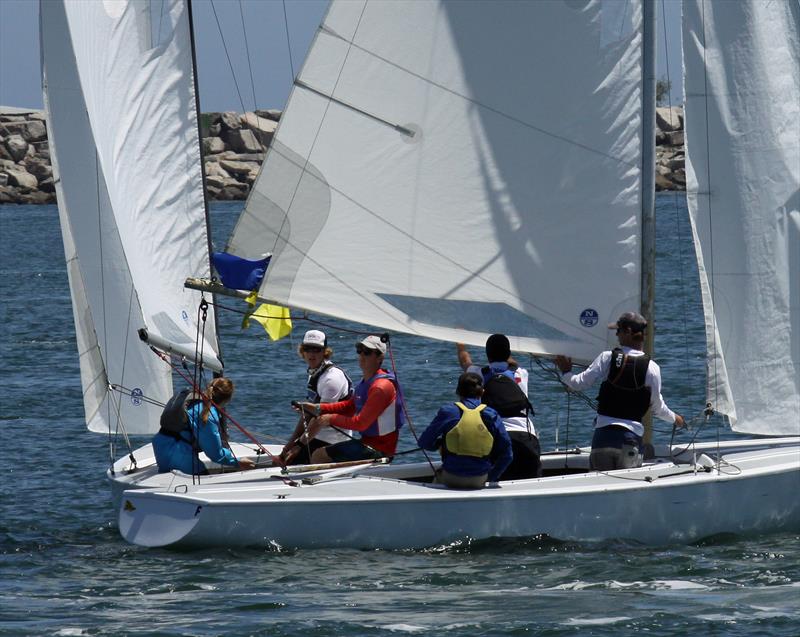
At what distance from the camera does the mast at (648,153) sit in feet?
33.3

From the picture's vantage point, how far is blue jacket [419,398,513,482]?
31.8 ft

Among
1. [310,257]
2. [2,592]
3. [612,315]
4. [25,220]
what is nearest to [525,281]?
[612,315]

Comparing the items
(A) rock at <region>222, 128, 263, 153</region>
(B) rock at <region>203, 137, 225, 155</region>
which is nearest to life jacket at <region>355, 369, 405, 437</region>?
(A) rock at <region>222, 128, 263, 153</region>

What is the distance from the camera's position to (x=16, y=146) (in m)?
88.4

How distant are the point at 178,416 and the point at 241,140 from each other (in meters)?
77.0

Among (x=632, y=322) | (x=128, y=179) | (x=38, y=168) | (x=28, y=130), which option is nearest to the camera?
(x=632, y=322)

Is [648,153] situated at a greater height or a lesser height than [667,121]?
lesser

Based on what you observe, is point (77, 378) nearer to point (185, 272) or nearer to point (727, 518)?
point (185, 272)

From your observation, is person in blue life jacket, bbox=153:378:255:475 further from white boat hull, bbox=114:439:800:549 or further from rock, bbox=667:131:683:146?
rock, bbox=667:131:683:146

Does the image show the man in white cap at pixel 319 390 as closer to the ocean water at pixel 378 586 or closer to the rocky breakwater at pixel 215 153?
the ocean water at pixel 378 586

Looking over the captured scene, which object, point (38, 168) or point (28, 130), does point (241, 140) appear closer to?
point (38, 168)

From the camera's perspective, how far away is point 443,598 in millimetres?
8883

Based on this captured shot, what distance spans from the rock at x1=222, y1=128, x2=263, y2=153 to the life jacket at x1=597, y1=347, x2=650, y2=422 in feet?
250

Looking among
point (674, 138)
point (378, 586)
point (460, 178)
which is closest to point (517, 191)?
point (460, 178)
